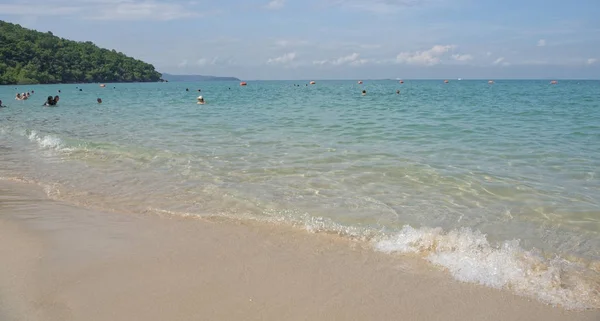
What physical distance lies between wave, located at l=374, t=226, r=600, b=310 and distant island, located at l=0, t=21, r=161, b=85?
117 meters

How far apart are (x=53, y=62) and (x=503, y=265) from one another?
143 metres

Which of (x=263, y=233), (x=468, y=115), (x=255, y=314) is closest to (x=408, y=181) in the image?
(x=263, y=233)

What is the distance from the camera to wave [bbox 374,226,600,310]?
13.8 ft

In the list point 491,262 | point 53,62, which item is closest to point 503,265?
point 491,262

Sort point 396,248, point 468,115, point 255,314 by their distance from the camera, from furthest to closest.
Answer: point 468,115, point 396,248, point 255,314

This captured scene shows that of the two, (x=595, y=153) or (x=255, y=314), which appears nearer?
(x=255, y=314)

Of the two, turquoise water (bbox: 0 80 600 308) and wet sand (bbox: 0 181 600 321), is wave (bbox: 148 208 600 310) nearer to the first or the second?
turquoise water (bbox: 0 80 600 308)

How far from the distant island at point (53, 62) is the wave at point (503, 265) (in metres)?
117

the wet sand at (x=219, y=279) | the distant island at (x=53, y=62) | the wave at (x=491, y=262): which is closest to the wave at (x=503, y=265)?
the wave at (x=491, y=262)

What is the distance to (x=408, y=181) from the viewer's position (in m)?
8.62

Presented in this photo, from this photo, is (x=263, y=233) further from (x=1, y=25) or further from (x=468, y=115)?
(x=1, y=25)

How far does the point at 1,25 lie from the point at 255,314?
162 metres

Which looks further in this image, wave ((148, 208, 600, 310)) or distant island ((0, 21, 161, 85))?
distant island ((0, 21, 161, 85))

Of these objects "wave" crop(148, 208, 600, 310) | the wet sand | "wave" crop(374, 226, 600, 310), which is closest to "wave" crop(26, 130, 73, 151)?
the wet sand
